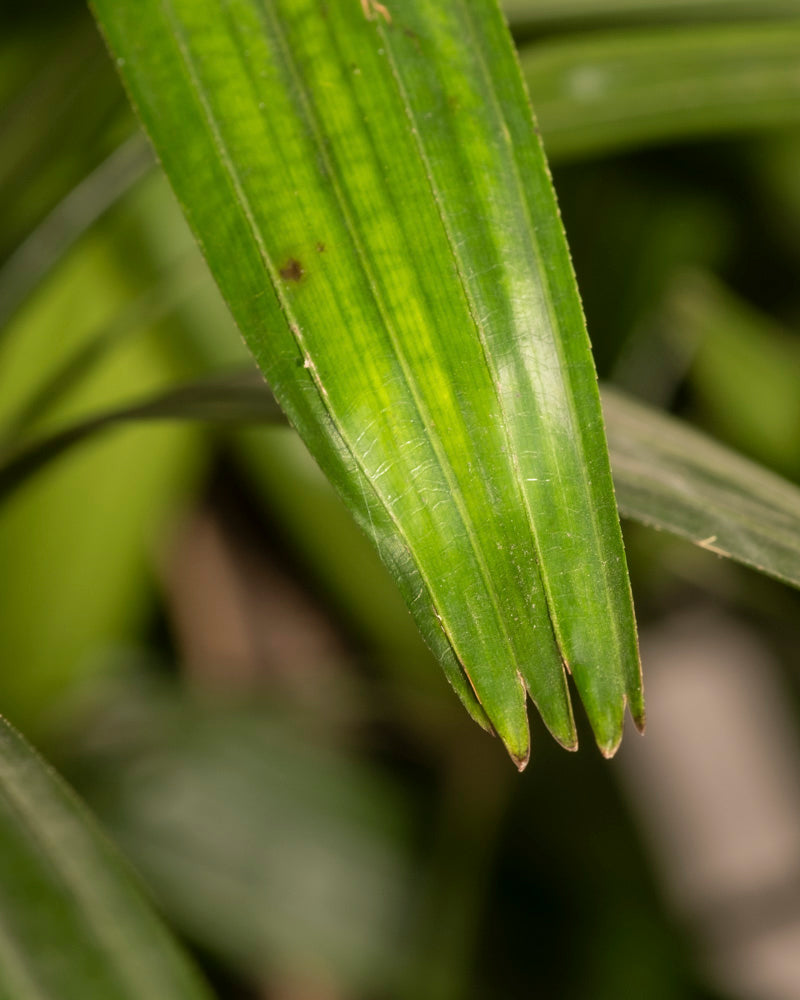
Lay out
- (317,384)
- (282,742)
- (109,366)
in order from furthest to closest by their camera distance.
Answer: (282,742) < (109,366) < (317,384)

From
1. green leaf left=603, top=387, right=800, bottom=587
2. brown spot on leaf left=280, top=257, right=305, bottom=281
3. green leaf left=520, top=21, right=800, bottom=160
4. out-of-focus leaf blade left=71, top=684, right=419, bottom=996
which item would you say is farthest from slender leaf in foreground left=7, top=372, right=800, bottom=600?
out-of-focus leaf blade left=71, top=684, right=419, bottom=996

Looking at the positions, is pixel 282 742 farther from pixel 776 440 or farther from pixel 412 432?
pixel 412 432

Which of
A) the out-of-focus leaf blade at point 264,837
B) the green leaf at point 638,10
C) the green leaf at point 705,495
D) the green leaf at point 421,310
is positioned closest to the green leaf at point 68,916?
the green leaf at point 421,310

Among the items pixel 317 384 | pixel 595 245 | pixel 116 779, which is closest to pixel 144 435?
pixel 116 779

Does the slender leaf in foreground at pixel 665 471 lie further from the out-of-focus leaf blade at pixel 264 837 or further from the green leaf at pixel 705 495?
the out-of-focus leaf blade at pixel 264 837

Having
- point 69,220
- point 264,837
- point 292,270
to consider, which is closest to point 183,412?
point 292,270

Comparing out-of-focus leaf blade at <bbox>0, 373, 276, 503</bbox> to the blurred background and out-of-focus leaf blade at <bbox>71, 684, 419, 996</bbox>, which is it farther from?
out-of-focus leaf blade at <bbox>71, 684, 419, 996</bbox>

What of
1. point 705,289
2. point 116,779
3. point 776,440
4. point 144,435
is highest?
point 705,289
